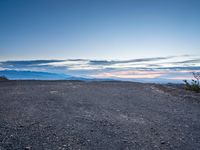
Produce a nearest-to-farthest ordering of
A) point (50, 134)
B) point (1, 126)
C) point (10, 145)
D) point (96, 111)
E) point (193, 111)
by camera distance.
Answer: point (10, 145), point (50, 134), point (1, 126), point (96, 111), point (193, 111)

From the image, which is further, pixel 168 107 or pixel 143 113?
pixel 168 107

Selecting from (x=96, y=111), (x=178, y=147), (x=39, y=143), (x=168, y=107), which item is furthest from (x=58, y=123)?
(x=168, y=107)

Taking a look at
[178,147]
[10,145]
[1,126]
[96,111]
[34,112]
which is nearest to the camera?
[10,145]

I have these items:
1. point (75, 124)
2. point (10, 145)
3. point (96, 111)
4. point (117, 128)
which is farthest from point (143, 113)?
point (10, 145)

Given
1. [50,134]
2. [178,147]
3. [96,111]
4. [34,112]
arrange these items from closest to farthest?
1. [178,147]
2. [50,134]
3. [34,112]
4. [96,111]

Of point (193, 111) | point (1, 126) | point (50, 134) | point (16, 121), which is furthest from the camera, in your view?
point (193, 111)

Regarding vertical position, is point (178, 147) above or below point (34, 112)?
below

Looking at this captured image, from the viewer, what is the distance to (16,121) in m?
6.56

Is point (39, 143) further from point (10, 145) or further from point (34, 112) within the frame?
point (34, 112)

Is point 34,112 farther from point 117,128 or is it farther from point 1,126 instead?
point 117,128

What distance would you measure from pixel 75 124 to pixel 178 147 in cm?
298

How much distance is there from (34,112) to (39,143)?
2978mm

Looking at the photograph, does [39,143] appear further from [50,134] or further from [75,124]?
[75,124]

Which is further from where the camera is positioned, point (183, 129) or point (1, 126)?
point (183, 129)
